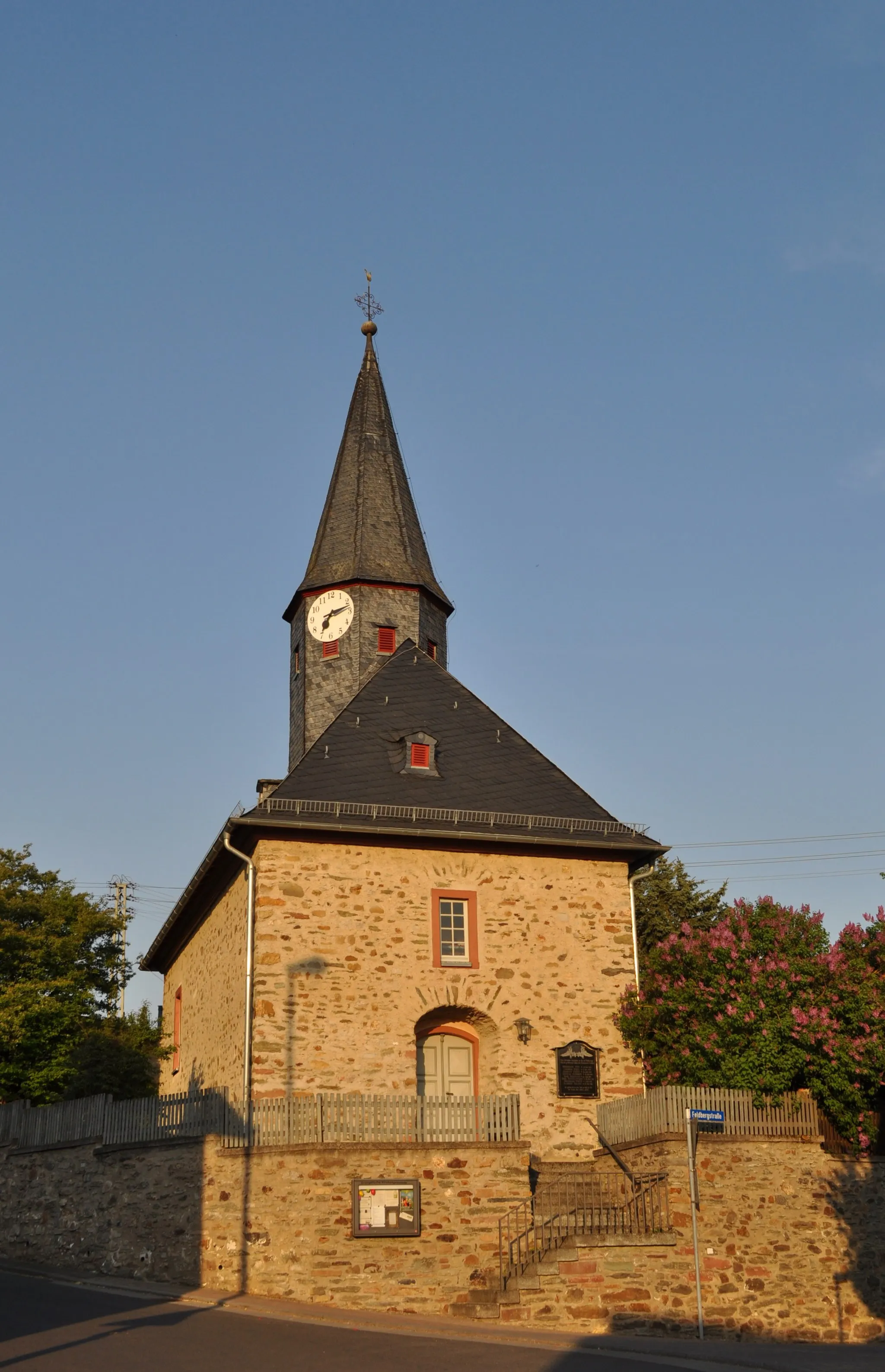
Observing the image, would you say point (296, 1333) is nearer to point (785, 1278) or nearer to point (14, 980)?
point (785, 1278)

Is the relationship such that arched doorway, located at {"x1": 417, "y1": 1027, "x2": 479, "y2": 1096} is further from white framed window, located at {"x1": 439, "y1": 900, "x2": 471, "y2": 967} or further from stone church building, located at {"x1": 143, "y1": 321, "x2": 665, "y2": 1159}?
white framed window, located at {"x1": 439, "y1": 900, "x2": 471, "y2": 967}

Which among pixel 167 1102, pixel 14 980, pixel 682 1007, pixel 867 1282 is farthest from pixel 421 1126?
pixel 14 980

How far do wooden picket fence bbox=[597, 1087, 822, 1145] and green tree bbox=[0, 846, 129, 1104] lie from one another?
38.3 feet

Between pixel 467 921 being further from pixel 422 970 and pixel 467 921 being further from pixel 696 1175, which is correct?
pixel 696 1175

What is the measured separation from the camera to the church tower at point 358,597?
28.1m

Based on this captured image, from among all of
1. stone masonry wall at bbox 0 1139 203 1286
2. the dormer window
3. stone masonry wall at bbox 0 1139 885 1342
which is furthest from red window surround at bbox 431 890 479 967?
stone masonry wall at bbox 0 1139 203 1286

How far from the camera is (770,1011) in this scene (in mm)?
20531

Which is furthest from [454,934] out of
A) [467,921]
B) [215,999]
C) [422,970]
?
[215,999]

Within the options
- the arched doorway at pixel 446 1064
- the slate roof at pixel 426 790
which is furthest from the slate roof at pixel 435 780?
the arched doorway at pixel 446 1064

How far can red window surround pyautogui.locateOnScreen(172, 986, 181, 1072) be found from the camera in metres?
27.5

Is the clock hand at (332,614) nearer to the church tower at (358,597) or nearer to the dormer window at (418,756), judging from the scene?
the church tower at (358,597)

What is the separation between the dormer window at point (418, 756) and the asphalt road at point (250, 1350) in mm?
9974

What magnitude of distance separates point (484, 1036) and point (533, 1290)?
5925 mm

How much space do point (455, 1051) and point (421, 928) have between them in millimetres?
→ 2045
